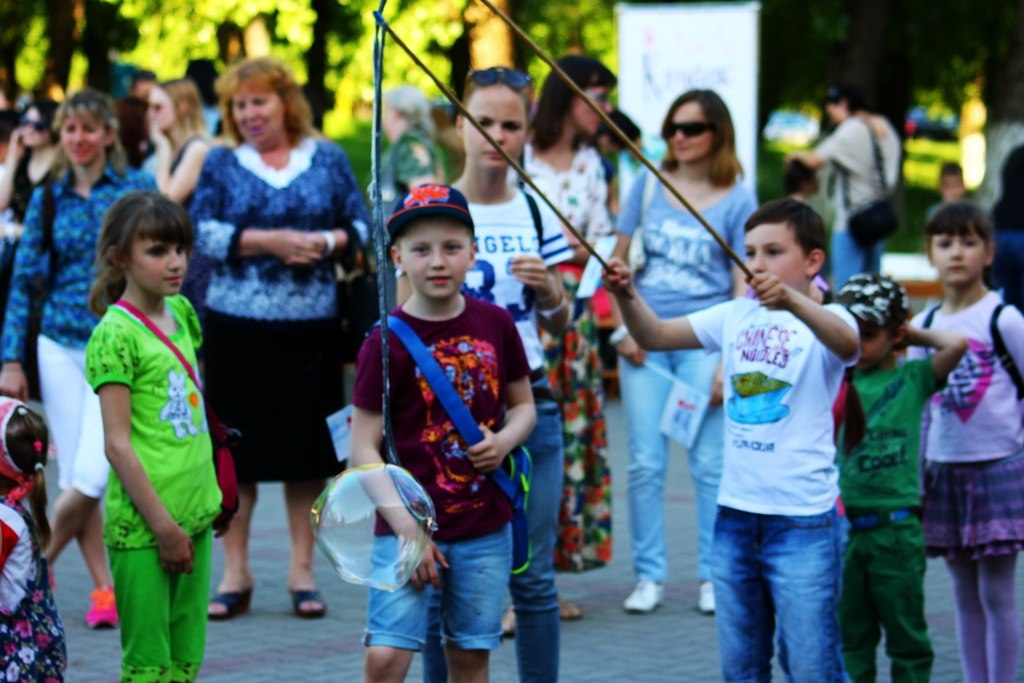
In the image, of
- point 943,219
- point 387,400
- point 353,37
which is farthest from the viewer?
point 353,37

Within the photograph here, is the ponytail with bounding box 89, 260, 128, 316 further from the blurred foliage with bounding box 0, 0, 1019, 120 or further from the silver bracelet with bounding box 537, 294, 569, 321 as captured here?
the blurred foliage with bounding box 0, 0, 1019, 120

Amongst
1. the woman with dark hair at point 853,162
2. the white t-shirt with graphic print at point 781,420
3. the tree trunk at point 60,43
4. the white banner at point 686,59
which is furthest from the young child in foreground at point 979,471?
the tree trunk at point 60,43

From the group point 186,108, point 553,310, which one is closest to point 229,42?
point 186,108

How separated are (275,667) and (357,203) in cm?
198

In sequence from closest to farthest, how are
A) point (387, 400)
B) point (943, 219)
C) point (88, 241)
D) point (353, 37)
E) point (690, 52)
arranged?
point (387, 400) < point (943, 219) < point (88, 241) < point (690, 52) < point (353, 37)

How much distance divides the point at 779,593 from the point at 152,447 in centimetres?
180

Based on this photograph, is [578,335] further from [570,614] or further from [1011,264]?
[1011,264]

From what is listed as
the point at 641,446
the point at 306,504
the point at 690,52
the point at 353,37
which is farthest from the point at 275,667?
the point at 353,37

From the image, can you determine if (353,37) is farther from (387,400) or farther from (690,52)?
(387,400)

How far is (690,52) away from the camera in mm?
14203

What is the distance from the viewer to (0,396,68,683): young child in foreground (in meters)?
4.21

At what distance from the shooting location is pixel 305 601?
22.5 feet

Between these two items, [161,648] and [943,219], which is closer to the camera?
[161,648]

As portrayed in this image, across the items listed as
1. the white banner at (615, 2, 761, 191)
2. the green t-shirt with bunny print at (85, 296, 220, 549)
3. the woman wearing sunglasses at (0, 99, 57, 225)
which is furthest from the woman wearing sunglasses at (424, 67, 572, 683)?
the white banner at (615, 2, 761, 191)
